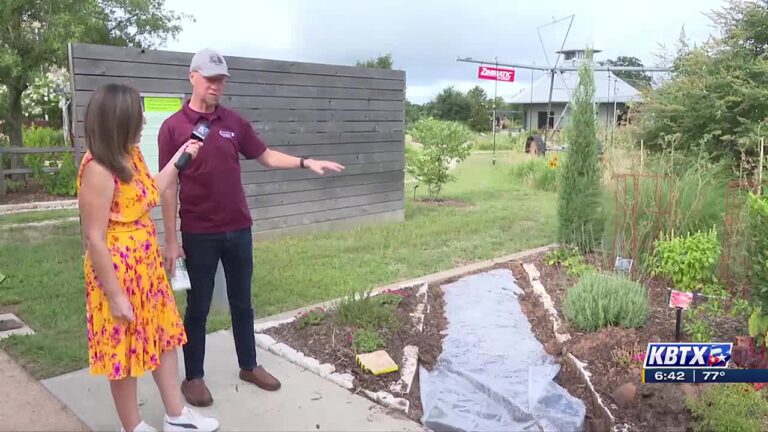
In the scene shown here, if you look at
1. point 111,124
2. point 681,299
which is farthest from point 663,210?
point 111,124

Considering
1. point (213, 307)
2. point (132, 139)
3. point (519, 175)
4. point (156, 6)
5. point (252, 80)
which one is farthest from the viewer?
point (519, 175)

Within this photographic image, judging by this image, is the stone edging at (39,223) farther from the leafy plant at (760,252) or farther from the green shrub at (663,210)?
the leafy plant at (760,252)

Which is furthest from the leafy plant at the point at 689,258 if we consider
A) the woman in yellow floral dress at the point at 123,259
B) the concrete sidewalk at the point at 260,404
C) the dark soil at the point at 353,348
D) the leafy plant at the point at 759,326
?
the woman in yellow floral dress at the point at 123,259

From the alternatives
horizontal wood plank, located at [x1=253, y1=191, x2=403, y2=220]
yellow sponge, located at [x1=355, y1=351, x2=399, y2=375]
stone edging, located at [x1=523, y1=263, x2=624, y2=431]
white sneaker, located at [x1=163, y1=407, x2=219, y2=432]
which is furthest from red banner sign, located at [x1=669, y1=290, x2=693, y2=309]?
horizontal wood plank, located at [x1=253, y1=191, x2=403, y2=220]

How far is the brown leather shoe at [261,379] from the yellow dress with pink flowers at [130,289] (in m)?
0.86

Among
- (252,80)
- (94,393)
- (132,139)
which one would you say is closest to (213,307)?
(94,393)

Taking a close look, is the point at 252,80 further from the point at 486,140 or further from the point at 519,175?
the point at 486,140

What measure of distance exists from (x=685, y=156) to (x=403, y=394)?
5.83 m

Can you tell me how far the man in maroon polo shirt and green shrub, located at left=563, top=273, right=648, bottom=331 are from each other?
246cm

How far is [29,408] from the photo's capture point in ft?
11.0

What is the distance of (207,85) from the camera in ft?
10.5

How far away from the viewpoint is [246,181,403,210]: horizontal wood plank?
312 inches

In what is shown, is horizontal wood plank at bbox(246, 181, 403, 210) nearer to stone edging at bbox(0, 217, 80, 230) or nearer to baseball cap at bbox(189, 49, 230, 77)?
stone edging at bbox(0, 217, 80, 230)

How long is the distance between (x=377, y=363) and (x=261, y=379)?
0.69 metres
